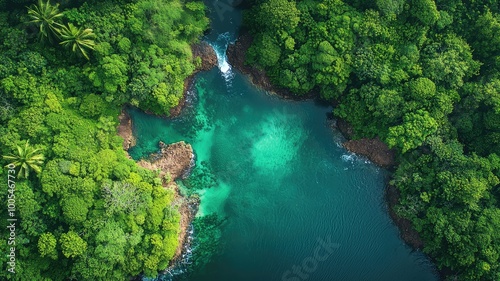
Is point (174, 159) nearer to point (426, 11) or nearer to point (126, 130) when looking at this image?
point (126, 130)

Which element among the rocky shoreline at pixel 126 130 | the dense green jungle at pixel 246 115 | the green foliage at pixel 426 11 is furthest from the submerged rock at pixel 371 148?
the rocky shoreline at pixel 126 130

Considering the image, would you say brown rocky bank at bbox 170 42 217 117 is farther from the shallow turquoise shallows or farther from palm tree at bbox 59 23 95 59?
palm tree at bbox 59 23 95 59

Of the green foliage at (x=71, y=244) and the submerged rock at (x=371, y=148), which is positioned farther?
the submerged rock at (x=371, y=148)

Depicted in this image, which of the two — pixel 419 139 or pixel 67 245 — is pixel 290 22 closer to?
pixel 419 139

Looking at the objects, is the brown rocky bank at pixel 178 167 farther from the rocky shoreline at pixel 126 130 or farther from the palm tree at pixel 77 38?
the palm tree at pixel 77 38

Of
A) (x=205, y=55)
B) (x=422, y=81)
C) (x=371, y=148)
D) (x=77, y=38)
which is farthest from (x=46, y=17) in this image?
(x=422, y=81)
